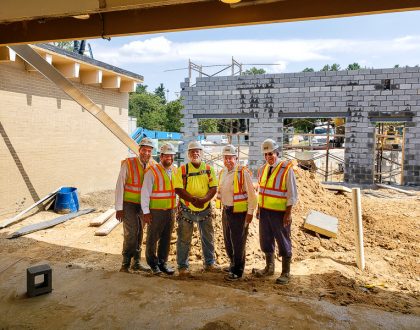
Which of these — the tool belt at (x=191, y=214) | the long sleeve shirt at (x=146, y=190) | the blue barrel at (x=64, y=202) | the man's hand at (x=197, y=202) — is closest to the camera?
the long sleeve shirt at (x=146, y=190)

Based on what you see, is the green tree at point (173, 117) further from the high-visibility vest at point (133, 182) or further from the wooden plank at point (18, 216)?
the high-visibility vest at point (133, 182)

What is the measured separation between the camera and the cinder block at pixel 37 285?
12.2 feet

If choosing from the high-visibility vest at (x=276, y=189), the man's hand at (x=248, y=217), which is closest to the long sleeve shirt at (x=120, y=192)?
the man's hand at (x=248, y=217)

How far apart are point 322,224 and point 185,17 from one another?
5324 mm

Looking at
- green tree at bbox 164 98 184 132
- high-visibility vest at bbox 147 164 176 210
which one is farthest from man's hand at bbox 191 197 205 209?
green tree at bbox 164 98 184 132

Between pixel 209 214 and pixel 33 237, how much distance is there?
445 centimetres

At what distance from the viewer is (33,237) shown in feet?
24.9

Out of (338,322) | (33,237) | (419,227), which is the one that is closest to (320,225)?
(419,227)

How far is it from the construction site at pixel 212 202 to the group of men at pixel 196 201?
0.43m

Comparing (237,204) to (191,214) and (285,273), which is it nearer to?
(191,214)

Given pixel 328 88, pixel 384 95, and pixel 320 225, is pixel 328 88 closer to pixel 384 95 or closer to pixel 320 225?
pixel 384 95

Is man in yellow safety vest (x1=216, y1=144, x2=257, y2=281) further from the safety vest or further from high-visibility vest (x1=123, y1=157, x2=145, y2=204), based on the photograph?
high-visibility vest (x1=123, y1=157, x2=145, y2=204)

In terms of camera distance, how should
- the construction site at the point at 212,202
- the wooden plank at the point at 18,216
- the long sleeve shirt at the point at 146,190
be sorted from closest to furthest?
the construction site at the point at 212,202, the long sleeve shirt at the point at 146,190, the wooden plank at the point at 18,216

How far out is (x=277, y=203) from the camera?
507cm
